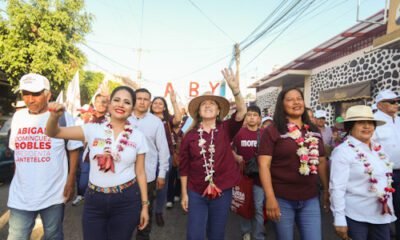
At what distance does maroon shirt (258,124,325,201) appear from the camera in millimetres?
2535

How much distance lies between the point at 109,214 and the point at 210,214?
3.34ft

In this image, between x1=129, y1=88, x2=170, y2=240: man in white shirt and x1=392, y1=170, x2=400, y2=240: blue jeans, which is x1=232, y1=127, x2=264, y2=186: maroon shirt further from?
x1=392, y1=170, x2=400, y2=240: blue jeans

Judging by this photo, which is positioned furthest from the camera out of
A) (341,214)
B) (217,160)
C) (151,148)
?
(151,148)

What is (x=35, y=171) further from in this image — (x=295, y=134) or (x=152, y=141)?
(x=295, y=134)

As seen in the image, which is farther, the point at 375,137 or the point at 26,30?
the point at 26,30

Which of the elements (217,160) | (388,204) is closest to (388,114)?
(388,204)

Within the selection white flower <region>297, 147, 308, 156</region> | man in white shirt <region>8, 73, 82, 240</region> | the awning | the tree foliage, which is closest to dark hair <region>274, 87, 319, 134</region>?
white flower <region>297, 147, 308, 156</region>

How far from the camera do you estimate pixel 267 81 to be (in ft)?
53.9

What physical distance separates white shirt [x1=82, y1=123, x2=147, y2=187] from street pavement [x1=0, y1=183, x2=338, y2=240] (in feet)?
6.57

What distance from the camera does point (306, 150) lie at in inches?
100

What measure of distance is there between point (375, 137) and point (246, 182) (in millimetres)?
1832

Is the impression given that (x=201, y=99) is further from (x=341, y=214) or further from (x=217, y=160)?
(x=341, y=214)

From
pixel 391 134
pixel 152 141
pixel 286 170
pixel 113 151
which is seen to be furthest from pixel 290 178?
pixel 391 134

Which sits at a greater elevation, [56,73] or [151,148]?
[56,73]
